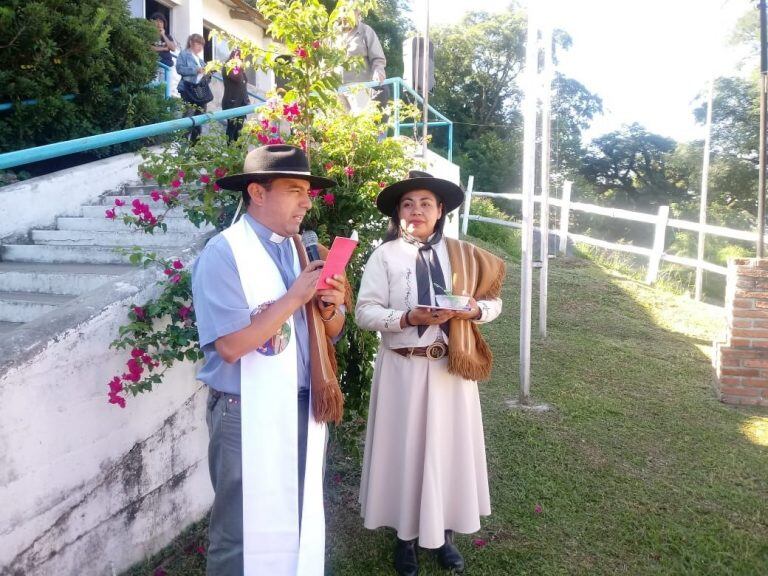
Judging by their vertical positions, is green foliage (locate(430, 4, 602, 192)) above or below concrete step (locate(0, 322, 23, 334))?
above

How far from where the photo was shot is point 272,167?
2.44 m

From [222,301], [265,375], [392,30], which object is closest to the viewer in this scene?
[222,301]

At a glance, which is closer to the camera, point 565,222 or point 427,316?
point 427,316

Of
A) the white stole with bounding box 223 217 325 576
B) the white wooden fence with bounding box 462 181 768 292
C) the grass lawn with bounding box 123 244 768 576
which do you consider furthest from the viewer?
the white wooden fence with bounding box 462 181 768 292

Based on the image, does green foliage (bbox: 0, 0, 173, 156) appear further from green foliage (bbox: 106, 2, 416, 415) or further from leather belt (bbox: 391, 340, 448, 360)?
leather belt (bbox: 391, 340, 448, 360)

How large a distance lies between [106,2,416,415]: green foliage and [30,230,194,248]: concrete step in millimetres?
809

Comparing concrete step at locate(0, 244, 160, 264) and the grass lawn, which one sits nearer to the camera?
the grass lawn

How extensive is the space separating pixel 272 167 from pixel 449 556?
2203 millimetres

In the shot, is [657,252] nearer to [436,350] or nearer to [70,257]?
[436,350]

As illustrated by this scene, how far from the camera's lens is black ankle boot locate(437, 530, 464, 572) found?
10.8 ft

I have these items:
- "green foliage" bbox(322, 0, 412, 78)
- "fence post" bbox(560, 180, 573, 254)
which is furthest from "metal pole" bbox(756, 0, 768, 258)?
"green foliage" bbox(322, 0, 412, 78)

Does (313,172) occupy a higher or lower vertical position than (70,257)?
higher

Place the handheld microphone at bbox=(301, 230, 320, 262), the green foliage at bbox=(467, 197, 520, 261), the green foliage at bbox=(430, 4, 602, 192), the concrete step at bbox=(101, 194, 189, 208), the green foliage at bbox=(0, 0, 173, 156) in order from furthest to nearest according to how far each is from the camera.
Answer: the green foliage at bbox=(430, 4, 602, 192) < the green foliage at bbox=(467, 197, 520, 261) < the green foliage at bbox=(0, 0, 173, 156) < the concrete step at bbox=(101, 194, 189, 208) < the handheld microphone at bbox=(301, 230, 320, 262)

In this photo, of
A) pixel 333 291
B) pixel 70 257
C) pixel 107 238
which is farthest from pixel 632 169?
pixel 333 291
